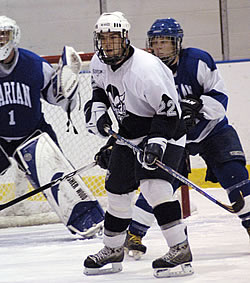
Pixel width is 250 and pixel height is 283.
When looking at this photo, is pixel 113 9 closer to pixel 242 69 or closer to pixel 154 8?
pixel 154 8

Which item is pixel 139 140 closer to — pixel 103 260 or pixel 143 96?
pixel 143 96

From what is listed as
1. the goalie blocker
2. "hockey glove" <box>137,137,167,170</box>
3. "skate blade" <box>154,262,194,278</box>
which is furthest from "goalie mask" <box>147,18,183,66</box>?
the goalie blocker

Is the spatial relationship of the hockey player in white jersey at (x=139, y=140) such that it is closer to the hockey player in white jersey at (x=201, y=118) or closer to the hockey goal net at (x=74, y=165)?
the hockey player in white jersey at (x=201, y=118)

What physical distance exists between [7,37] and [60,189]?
0.79 meters

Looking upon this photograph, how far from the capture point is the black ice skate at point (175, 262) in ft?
7.89

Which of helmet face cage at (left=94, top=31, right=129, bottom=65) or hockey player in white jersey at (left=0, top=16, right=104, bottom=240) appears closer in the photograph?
helmet face cage at (left=94, top=31, right=129, bottom=65)

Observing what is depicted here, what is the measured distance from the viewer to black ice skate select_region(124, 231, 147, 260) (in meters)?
2.91

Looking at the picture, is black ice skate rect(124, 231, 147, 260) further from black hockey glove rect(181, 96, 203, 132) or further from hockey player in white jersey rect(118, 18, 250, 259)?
black hockey glove rect(181, 96, 203, 132)

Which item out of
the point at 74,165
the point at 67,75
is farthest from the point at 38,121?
the point at 74,165

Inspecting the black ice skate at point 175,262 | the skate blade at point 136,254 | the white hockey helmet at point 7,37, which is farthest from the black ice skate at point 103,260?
the white hockey helmet at point 7,37

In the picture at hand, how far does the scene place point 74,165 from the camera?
4.47 m

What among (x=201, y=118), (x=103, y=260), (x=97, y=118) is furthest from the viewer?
(x=201, y=118)

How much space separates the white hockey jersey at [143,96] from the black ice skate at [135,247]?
1.88ft

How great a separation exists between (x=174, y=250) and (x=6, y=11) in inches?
195
